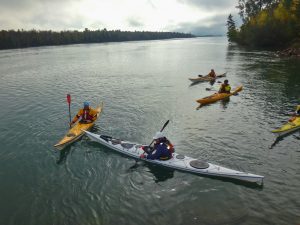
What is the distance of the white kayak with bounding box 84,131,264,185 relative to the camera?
1389 cm

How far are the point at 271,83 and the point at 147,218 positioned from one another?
31.5m

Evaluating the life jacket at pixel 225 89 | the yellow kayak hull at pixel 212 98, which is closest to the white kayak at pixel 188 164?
the yellow kayak hull at pixel 212 98

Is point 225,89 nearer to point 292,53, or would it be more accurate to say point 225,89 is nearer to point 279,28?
point 292,53

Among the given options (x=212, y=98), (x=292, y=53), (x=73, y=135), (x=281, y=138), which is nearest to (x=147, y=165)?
(x=73, y=135)

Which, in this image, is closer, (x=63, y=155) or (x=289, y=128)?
(x=63, y=155)

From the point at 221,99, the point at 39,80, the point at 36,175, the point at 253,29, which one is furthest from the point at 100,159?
the point at 253,29

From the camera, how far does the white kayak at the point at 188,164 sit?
13.9m

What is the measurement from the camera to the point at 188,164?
49.4 ft

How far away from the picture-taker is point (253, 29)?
80.6 m

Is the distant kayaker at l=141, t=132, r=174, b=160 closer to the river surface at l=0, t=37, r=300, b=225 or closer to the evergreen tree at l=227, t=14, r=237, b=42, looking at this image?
the river surface at l=0, t=37, r=300, b=225

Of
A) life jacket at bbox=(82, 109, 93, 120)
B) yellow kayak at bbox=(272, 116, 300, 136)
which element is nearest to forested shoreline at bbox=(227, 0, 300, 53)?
yellow kayak at bbox=(272, 116, 300, 136)

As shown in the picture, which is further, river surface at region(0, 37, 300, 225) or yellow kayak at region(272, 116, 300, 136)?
yellow kayak at region(272, 116, 300, 136)

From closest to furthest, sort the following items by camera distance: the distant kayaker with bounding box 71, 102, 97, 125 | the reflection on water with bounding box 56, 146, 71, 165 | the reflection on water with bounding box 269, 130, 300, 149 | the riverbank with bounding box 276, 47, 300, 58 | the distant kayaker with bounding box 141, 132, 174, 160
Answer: the distant kayaker with bounding box 141, 132, 174, 160
the reflection on water with bounding box 56, 146, 71, 165
the reflection on water with bounding box 269, 130, 300, 149
the distant kayaker with bounding box 71, 102, 97, 125
the riverbank with bounding box 276, 47, 300, 58

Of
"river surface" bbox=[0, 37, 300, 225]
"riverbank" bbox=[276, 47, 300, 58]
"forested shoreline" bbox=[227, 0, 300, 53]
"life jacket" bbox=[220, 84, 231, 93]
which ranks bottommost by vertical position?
"river surface" bbox=[0, 37, 300, 225]
